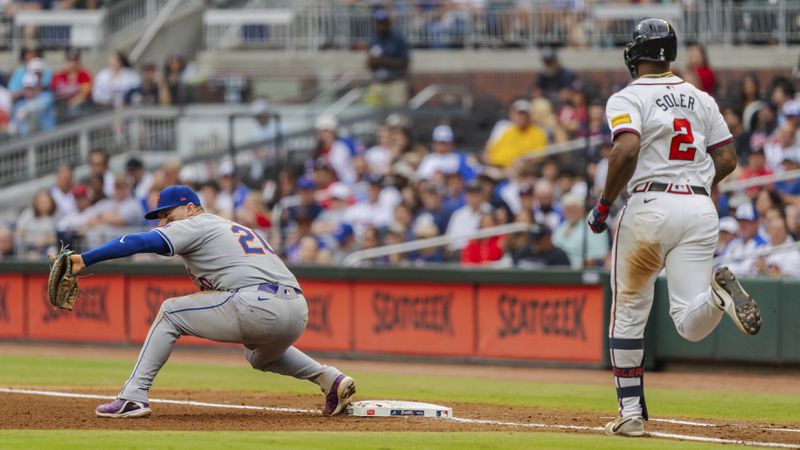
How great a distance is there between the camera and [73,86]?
2458 centimetres

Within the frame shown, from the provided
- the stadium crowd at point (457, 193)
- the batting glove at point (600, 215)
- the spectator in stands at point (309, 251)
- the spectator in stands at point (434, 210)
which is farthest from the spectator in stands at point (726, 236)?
the batting glove at point (600, 215)

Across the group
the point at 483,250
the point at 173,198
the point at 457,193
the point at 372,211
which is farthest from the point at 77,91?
the point at 173,198

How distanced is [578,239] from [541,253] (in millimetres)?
461

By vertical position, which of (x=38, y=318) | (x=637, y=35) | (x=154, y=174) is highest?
(x=637, y=35)

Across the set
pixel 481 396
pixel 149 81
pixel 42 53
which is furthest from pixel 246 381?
pixel 42 53

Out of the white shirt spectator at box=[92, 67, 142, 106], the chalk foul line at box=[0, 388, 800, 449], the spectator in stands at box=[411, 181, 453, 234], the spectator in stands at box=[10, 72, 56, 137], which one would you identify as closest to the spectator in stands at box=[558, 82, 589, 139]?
A: the spectator in stands at box=[411, 181, 453, 234]

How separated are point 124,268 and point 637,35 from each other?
36.0 feet

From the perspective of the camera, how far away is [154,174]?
21.2 meters

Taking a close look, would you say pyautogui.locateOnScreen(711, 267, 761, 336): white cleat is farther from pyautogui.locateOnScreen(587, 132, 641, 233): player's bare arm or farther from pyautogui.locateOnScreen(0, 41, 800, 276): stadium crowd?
pyautogui.locateOnScreen(0, 41, 800, 276): stadium crowd

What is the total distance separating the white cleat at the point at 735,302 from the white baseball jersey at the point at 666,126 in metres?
0.66

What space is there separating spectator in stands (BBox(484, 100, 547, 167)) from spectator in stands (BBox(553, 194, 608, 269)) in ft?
9.65

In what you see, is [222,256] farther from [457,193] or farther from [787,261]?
[457,193]

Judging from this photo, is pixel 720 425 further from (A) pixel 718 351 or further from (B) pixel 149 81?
(B) pixel 149 81

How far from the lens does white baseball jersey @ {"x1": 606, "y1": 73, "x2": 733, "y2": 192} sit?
8.31 meters
